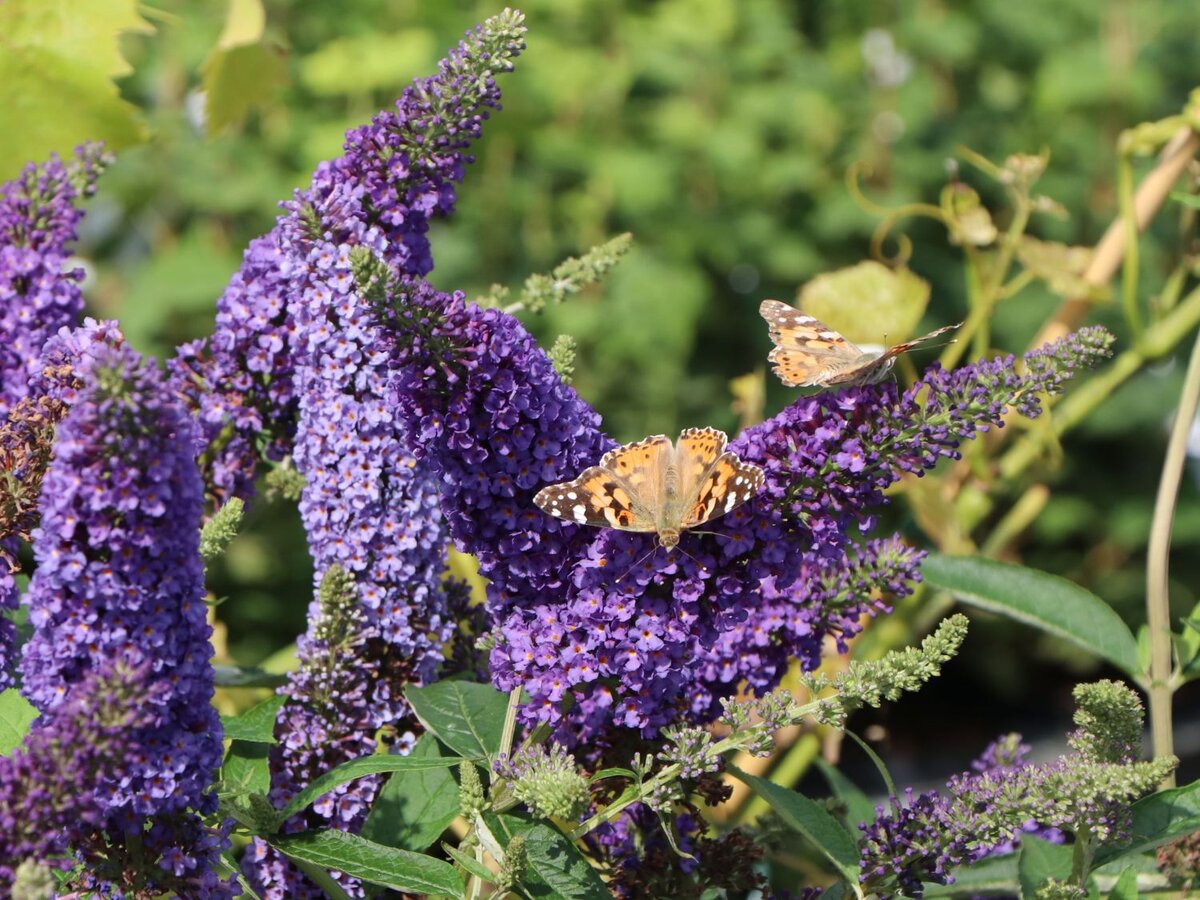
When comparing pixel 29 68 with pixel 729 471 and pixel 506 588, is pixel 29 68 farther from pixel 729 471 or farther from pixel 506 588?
pixel 729 471

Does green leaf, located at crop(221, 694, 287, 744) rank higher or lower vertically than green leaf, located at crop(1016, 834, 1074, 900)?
higher

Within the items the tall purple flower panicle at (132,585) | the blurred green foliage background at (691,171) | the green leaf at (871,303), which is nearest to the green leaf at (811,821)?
the tall purple flower panicle at (132,585)

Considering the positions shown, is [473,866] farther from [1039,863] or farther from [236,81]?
[236,81]

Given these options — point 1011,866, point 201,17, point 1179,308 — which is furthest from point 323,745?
point 201,17

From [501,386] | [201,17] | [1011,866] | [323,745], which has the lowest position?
[1011,866]

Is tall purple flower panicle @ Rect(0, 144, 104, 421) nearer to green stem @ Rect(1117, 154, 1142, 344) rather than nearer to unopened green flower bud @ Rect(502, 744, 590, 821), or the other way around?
unopened green flower bud @ Rect(502, 744, 590, 821)

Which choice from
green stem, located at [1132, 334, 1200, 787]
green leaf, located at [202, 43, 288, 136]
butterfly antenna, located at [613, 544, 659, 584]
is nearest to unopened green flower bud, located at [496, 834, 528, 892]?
butterfly antenna, located at [613, 544, 659, 584]
